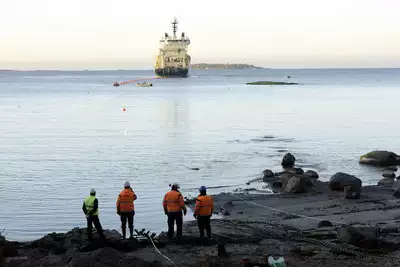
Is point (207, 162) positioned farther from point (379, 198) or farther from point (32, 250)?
point (32, 250)

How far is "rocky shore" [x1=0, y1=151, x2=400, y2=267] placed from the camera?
44.7ft

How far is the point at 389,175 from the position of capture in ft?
89.8

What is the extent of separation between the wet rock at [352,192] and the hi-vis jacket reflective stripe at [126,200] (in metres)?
9.91

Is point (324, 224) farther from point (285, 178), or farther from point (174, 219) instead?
point (285, 178)

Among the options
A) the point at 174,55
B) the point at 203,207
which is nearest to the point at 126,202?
the point at 203,207

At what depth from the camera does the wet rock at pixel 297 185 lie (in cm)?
2362

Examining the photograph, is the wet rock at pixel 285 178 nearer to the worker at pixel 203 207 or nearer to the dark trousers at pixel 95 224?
the worker at pixel 203 207

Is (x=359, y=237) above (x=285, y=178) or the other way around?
above

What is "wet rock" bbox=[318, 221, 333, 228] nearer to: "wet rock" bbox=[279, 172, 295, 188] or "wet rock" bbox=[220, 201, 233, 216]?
"wet rock" bbox=[220, 201, 233, 216]

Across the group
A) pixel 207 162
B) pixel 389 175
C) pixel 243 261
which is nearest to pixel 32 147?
pixel 207 162

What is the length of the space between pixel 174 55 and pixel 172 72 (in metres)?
11.2

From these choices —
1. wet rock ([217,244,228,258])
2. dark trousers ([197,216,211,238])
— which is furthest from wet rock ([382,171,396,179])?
wet rock ([217,244,228,258])

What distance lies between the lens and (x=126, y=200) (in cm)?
1552

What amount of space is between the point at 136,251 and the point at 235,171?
48.8ft
